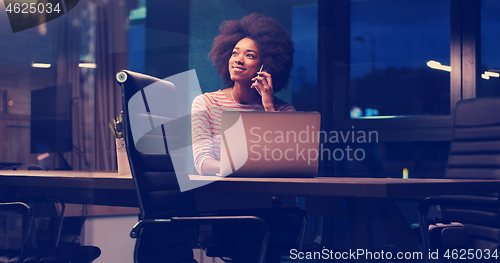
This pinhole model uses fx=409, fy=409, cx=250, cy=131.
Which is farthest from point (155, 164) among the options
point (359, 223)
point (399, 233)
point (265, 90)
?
point (265, 90)

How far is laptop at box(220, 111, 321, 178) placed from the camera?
4.31ft

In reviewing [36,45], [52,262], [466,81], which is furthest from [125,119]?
[36,45]

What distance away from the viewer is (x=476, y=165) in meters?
2.13

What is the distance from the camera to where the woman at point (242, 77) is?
6.81ft

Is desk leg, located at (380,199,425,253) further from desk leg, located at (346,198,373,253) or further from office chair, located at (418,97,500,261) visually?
office chair, located at (418,97,500,261)

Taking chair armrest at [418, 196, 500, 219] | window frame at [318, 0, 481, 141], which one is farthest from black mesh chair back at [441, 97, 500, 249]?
window frame at [318, 0, 481, 141]

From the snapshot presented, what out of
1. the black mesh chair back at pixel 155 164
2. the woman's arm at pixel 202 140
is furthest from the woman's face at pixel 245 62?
the black mesh chair back at pixel 155 164

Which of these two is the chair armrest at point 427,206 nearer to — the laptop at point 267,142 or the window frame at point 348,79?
the laptop at point 267,142

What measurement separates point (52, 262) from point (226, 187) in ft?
2.60

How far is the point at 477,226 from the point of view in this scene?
6.48 ft

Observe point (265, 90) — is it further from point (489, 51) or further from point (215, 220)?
point (489, 51)

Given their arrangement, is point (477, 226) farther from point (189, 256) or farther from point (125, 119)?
point (125, 119)

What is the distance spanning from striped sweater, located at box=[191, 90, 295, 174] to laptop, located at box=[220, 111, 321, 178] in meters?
0.49

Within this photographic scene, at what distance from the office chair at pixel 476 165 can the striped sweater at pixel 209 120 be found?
37.0 inches
